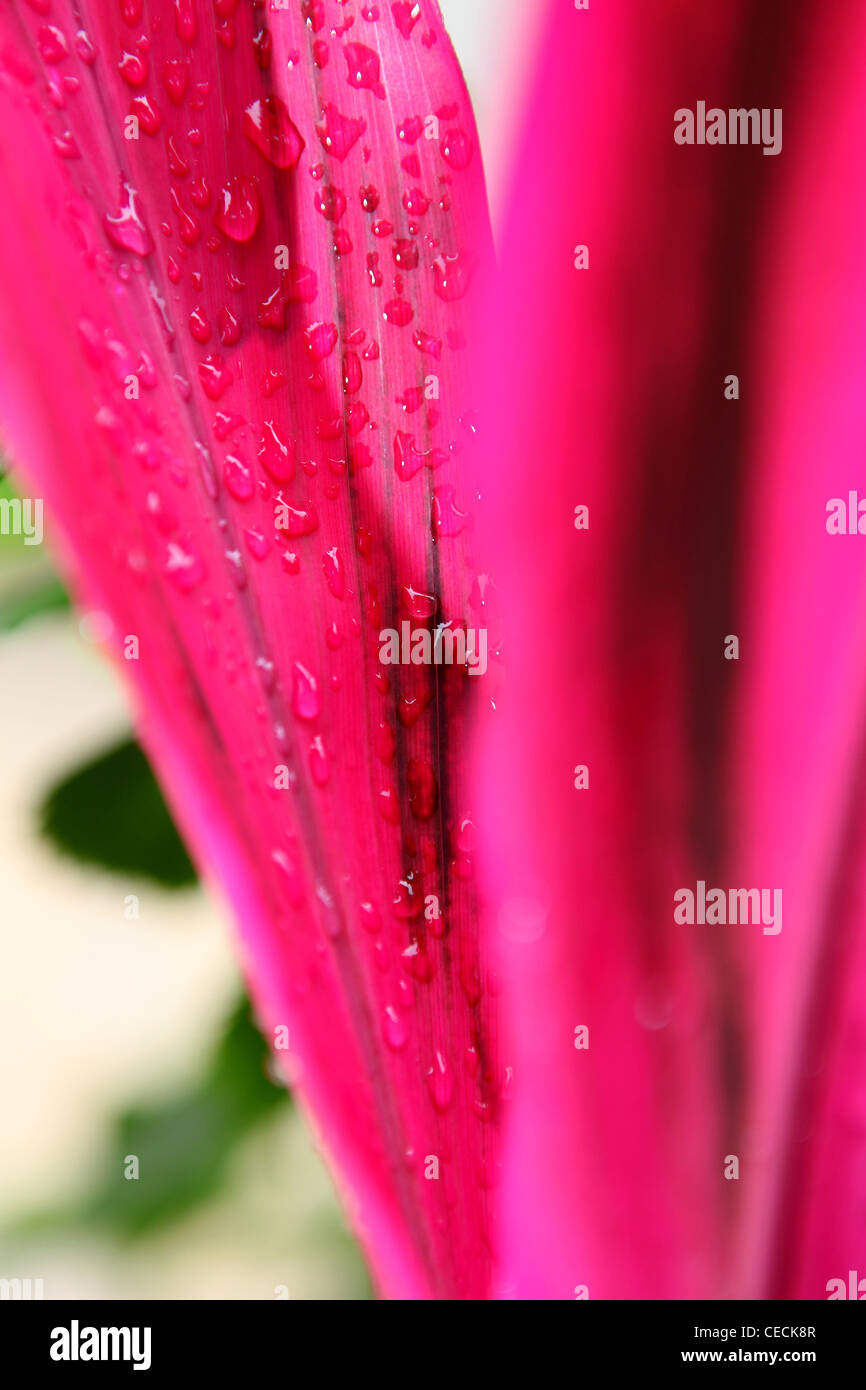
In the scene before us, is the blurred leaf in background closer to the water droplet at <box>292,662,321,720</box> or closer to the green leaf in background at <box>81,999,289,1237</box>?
the green leaf in background at <box>81,999,289,1237</box>

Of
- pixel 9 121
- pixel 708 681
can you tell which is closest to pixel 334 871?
pixel 708 681

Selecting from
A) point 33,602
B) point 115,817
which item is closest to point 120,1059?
point 115,817

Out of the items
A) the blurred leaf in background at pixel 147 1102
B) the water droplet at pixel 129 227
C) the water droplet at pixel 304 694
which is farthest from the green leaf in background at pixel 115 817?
the water droplet at pixel 129 227

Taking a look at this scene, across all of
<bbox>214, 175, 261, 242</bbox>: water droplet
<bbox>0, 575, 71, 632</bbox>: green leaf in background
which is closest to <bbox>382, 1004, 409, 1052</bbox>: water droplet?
<bbox>0, 575, 71, 632</bbox>: green leaf in background

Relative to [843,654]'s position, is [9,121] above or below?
above
